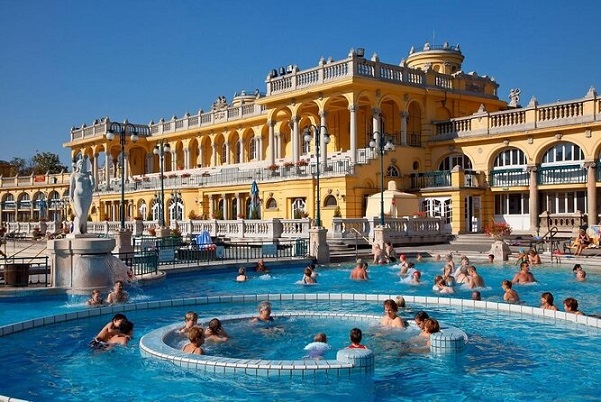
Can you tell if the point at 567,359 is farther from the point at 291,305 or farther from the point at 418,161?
the point at 418,161

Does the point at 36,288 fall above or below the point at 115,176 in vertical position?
below

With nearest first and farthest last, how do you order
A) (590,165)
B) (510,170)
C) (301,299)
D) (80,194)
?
(301,299), (80,194), (590,165), (510,170)

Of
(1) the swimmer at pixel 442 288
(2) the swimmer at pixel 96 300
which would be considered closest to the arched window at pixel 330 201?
(1) the swimmer at pixel 442 288

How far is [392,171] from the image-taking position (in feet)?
128

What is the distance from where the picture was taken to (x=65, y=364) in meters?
10.7

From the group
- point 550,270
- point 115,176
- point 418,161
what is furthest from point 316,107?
point 115,176

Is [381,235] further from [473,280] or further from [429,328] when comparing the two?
[429,328]

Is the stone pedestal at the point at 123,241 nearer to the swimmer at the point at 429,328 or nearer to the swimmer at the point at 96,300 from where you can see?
the swimmer at the point at 96,300

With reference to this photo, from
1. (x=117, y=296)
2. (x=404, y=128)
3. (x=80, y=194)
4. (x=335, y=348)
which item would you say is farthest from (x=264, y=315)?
(x=404, y=128)

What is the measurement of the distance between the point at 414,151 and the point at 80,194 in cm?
2642

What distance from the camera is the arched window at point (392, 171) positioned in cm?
3891

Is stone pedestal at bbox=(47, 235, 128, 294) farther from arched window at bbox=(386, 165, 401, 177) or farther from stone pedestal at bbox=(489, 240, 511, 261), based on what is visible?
arched window at bbox=(386, 165, 401, 177)

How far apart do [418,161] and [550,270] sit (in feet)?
61.9

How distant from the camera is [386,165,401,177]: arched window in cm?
3891
